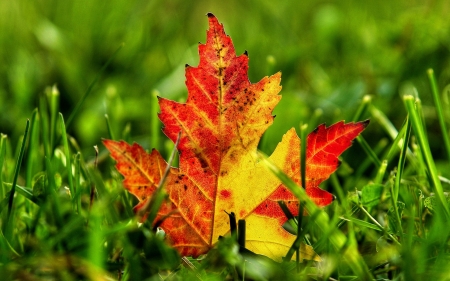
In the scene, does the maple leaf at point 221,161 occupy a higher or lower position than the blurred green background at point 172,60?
lower

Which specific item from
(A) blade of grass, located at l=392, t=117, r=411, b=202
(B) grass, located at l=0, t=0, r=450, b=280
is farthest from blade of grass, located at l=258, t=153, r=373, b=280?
(A) blade of grass, located at l=392, t=117, r=411, b=202

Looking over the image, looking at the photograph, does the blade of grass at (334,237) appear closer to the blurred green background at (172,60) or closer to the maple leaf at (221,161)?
the maple leaf at (221,161)

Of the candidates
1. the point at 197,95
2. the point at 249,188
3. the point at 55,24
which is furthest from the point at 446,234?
the point at 55,24

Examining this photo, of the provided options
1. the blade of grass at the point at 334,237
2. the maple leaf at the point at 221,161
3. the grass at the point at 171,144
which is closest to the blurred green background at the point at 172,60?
the grass at the point at 171,144

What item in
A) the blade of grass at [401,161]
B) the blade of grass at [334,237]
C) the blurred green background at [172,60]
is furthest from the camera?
the blurred green background at [172,60]

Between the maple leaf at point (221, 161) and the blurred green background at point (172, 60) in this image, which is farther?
the blurred green background at point (172, 60)

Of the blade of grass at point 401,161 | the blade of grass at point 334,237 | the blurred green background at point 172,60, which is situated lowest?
the blade of grass at point 334,237

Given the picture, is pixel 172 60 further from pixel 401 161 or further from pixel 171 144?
pixel 401 161

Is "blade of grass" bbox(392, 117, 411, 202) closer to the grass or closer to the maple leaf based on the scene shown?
the grass
